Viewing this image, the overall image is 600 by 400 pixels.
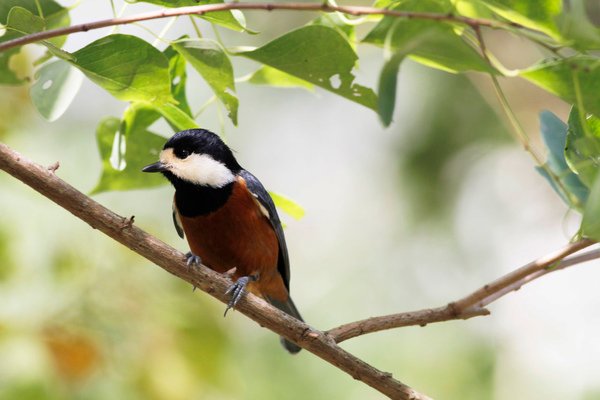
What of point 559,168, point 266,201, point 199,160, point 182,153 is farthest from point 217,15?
point 266,201

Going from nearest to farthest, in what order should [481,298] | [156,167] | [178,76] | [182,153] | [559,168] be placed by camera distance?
[559,168] < [481,298] < [178,76] < [156,167] < [182,153]

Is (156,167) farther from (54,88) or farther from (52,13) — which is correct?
(52,13)

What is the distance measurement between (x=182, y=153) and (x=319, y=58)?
4.82 ft

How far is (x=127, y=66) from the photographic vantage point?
79.7 inches

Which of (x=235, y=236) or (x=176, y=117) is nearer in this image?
(x=176, y=117)

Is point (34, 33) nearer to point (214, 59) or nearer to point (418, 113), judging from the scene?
point (214, 59)

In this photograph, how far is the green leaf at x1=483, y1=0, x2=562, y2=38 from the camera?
1.57 meters

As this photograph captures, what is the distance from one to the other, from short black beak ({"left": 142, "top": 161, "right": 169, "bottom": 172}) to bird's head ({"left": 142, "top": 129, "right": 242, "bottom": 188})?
79mm

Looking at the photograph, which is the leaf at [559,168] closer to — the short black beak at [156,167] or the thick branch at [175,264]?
the thick branch at [175,264]

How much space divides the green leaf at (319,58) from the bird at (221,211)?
1350mm

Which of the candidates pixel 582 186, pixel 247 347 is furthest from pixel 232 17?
pixel 247 347

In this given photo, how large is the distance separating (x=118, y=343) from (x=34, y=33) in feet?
8.19

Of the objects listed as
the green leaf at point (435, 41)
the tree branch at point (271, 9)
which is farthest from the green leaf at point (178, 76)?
the green leaf at point (435, 41)

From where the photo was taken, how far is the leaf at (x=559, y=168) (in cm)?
193
